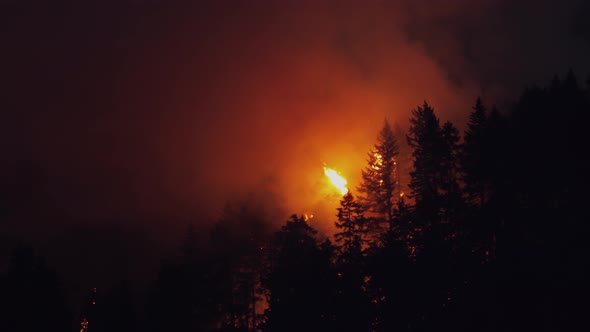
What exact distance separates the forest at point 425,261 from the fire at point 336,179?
76.7ft

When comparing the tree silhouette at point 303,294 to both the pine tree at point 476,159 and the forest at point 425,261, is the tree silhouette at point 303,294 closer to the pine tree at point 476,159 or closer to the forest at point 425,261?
the forest at point 425,261

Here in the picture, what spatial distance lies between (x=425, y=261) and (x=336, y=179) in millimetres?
57271

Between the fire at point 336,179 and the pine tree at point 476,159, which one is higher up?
the fire at point 336,179

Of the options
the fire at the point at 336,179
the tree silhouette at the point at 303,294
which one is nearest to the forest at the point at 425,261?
the tree silhouette at the point at 303,294

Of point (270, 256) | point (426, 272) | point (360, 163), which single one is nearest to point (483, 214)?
point (426, 272)

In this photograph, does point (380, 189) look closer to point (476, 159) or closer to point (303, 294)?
point (476, 159)

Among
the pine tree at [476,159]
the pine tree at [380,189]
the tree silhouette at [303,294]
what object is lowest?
the tree silhouette at [303,294]

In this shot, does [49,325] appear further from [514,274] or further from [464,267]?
[514,274]

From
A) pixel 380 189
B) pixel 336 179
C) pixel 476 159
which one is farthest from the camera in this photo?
pixel 336 179

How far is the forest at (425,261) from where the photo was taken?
22.8 metres

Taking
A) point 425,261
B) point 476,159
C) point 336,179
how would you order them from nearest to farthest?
point 425,261, point 476,159, point 336,179

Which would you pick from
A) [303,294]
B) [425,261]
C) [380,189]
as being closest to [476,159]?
[380,189]

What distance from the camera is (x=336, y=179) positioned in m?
80.0

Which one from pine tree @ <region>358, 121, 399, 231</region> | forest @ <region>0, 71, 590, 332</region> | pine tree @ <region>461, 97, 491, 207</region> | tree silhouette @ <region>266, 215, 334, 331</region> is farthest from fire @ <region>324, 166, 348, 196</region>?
tree silhouette @ <region>266, 215, 334, 331</region>
